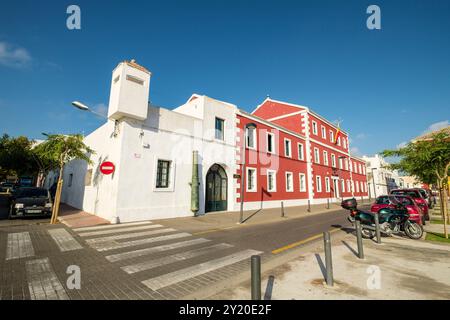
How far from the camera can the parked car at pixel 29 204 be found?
10.0 meters

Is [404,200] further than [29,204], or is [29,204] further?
[404,200]

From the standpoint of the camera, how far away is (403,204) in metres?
10.2

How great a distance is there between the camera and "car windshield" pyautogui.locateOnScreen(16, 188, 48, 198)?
11.0m

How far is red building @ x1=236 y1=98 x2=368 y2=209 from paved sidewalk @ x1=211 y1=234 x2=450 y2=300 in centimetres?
774

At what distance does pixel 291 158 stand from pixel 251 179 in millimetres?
6795

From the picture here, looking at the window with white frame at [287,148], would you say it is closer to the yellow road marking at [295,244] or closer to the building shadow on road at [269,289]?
the yellow road marking at [295,244]

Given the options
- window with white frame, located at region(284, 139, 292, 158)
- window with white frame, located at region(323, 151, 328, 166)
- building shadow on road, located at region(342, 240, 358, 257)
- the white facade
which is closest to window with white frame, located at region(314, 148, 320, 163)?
window with white frame, located at region(323, 151, 328, 166)

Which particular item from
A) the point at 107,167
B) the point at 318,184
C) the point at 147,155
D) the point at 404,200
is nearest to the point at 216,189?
the point at 147,155

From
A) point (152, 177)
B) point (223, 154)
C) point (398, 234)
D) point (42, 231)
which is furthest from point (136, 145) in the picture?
point (398, 234)

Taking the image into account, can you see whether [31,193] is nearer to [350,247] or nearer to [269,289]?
A: [269,289]

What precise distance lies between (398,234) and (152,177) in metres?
12.0

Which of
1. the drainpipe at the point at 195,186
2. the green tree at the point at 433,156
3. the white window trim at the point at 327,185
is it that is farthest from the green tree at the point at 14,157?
the white window trim at the point at 327,185

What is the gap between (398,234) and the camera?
862 centimetres
